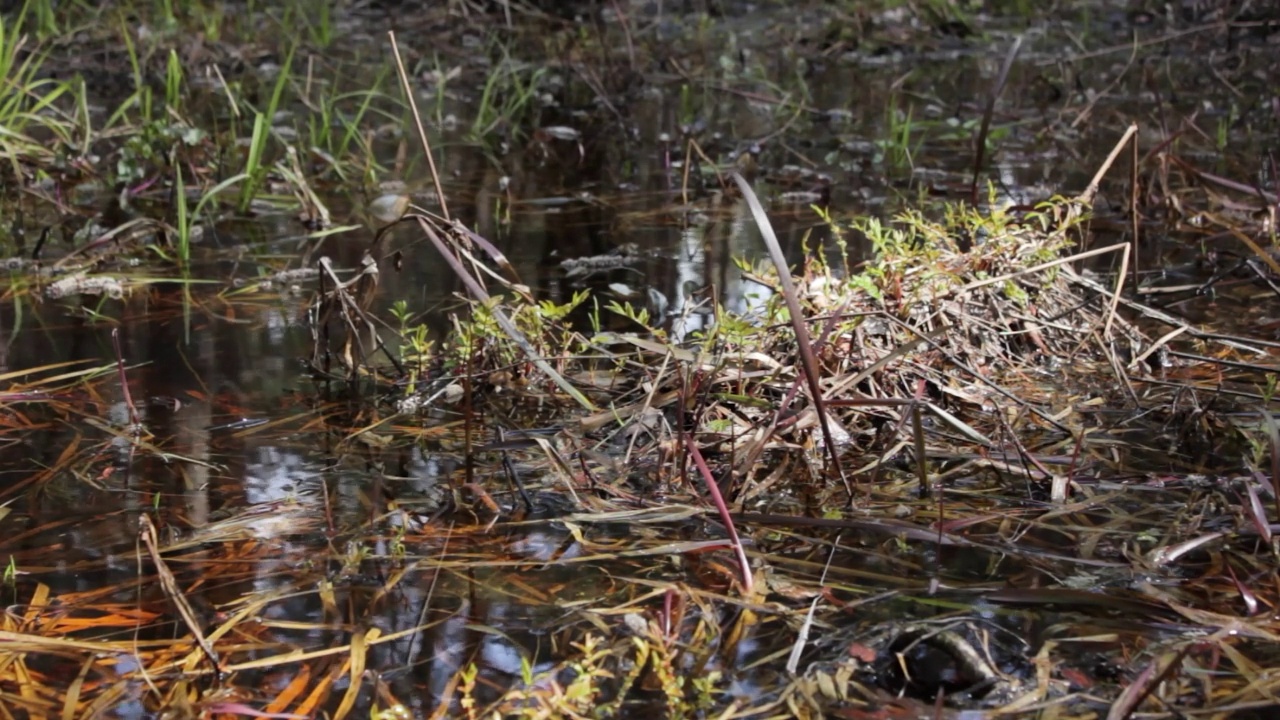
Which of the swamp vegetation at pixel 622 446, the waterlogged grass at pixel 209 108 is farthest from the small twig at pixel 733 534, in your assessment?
the waterlogged grass at pixel 209 108

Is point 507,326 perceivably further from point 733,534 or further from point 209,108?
point 209,108

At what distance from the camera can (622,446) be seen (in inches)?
89.3

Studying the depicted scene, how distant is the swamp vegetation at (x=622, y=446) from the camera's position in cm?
155

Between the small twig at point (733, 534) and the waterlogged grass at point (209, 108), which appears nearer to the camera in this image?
the small twig at point (733, 534)

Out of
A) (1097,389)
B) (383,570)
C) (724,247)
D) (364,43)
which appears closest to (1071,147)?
(724,247)

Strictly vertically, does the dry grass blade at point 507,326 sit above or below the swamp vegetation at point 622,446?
above

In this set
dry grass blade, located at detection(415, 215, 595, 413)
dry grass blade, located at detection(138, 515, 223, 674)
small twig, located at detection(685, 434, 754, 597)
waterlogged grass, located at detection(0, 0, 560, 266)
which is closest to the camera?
dry grass blade, located at detection(138, 515, 223, 674)

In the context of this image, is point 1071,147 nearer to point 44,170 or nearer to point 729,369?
point 729,369

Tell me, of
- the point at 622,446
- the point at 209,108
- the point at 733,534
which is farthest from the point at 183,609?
the point at 209,108

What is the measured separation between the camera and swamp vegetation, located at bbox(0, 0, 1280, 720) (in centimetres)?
155

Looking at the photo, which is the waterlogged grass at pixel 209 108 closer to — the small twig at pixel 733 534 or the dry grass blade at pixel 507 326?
the dry grass blade at pixel 507 326

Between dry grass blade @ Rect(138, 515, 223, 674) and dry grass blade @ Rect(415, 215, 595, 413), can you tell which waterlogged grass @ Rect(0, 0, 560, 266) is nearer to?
dry grass blade @ Rect(415, 215, 595, 413)

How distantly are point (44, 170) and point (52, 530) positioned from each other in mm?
2613

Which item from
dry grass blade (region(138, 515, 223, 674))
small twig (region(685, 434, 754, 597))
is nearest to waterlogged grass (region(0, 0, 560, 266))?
dry grass blade (region(138, 515, 223, 674))
